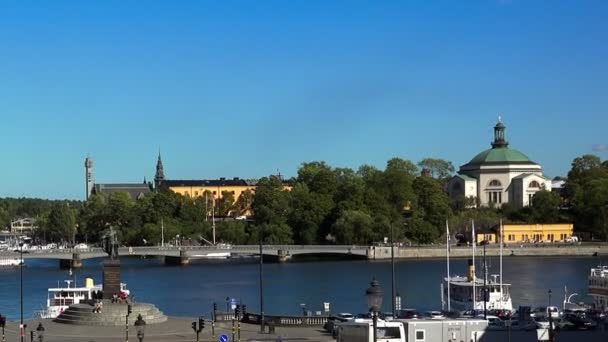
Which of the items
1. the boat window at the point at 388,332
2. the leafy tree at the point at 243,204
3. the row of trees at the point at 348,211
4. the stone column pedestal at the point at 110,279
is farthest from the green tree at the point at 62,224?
the boat window at the point at 388,332

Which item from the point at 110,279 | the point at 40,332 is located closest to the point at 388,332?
the point at 40,332

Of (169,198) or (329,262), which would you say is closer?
(329,262)

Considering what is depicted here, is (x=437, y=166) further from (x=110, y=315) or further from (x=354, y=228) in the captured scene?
(x=110, y=315)

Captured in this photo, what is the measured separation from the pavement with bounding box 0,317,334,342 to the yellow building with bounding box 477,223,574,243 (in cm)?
10935

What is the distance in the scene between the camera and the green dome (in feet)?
578

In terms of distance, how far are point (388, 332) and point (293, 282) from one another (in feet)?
195

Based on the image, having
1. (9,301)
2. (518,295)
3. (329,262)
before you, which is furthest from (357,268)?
(9,301)

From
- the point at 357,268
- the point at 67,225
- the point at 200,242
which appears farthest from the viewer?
the point at 67,225

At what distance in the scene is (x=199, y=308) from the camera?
71188 mm

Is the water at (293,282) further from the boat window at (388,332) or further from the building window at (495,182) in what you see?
the building window at (495,182)

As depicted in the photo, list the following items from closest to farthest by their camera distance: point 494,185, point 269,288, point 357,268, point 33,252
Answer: point 269,288 → point 357,268 → point 33,252 → point 494,185

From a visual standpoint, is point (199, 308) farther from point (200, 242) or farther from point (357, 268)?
point (200, 242)

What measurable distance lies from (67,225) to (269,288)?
10581 centimetres

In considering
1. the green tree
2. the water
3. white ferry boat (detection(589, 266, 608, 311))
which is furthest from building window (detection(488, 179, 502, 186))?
white ferry boat (detection(589, 266, 608, 311))
